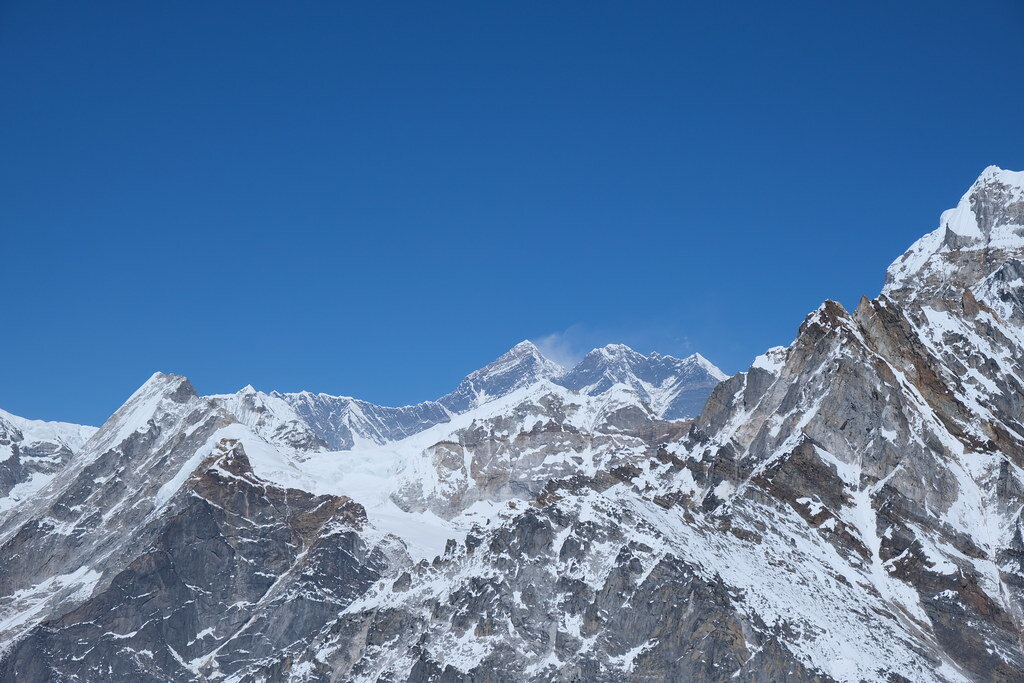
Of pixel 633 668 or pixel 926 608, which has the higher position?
pixel 926 608

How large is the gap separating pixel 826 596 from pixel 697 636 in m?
21.4

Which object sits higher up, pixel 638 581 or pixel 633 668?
pixel 638 581

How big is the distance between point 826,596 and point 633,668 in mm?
29110

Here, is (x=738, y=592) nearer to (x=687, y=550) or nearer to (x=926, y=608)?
(x=687, y=550)

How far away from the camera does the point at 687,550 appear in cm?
19888

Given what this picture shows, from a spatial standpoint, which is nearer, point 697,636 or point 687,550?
point 697,636

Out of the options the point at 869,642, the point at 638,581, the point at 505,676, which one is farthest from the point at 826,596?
the point at 505,676

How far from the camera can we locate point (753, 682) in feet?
590

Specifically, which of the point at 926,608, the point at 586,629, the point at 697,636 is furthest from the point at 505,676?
the point at 926,608

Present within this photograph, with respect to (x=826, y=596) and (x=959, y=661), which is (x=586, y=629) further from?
(x=959, y=661)

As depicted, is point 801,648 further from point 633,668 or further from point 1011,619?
point 1011,619

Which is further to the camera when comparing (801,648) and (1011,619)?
(1011,619)

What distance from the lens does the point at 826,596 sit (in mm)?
196250

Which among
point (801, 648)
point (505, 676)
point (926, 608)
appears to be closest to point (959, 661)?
point (926, 608)
